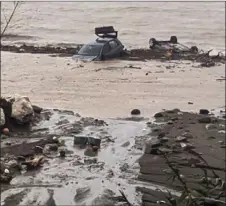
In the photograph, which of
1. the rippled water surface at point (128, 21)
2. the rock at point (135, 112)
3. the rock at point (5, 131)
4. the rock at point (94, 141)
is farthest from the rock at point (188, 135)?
the rippled water surface at point (128, 21)

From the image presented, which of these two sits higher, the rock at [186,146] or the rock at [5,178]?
the rock at [5,178]

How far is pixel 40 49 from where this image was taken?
31.4 metres

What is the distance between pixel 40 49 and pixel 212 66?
34.4ft

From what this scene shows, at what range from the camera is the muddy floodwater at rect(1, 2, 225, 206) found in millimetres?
9750

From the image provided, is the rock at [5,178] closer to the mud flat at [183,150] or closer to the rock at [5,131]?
the mud flat at [183,150]

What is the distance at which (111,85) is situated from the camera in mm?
21281

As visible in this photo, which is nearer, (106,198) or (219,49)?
(106,198)

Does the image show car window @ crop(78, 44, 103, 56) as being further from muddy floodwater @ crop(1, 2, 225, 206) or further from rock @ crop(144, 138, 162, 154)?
rock @ crop(144, 138, 162, 154)

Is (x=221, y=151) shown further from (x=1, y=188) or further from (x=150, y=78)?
(x=150, y=78)

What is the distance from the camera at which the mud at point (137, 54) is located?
27594 mm

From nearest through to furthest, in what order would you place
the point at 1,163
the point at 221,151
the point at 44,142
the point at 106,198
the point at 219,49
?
the point at 106,198
the point at 1,163
the point at 221,151
the point at 44,142
the point at 219,49

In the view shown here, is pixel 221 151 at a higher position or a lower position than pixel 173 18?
higher

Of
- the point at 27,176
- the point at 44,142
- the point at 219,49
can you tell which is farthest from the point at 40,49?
the point at 27,176

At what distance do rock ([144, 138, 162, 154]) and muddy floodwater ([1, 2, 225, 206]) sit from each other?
21cm
